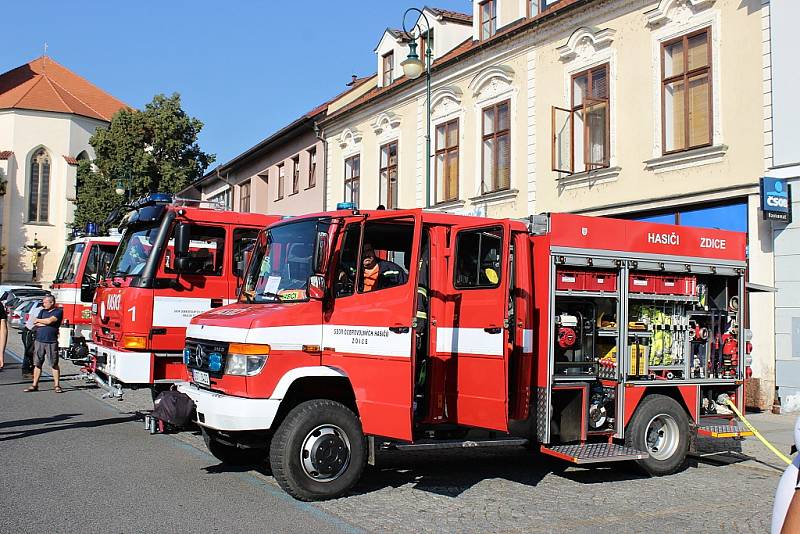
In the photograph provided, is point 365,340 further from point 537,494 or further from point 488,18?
point 488,18

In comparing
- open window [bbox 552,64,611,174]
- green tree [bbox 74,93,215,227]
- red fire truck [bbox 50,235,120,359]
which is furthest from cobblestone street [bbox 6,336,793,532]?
green tree [bbox 74,93,215,227]

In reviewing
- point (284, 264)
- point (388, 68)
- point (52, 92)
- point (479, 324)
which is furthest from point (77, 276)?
point (52, 92)

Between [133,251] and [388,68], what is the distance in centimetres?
1751

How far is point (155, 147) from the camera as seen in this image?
4712 centimetres

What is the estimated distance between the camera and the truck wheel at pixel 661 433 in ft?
28.7

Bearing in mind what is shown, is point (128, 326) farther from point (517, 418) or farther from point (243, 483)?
point (517, 418)

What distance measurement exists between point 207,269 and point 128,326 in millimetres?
1264

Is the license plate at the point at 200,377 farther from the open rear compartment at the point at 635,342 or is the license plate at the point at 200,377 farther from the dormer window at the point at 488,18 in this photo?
the dormer window at the point at 488,18

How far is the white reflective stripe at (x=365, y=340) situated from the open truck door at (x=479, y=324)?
0.63 metres

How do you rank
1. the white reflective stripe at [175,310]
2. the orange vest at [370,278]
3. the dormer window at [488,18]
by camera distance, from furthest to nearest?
the dormer window at [488,18], the white reflective stripe at [175,310], the orange vest at [370,278]

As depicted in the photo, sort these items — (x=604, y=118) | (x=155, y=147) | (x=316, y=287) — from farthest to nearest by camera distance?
(x=155, y=147), (x=604, y=118), (x=316, y=287)

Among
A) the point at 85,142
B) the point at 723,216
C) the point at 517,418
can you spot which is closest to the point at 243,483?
the point at 517,418

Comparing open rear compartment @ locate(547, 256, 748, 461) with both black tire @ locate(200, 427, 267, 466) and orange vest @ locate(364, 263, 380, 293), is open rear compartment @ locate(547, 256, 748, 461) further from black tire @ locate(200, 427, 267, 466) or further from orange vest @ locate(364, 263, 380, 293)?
black tire @ locate(200, 427, 267, 466)

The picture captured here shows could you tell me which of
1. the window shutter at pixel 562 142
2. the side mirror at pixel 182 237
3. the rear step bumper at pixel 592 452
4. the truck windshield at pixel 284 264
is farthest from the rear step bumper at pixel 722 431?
the window shutter at pixel 562 142
